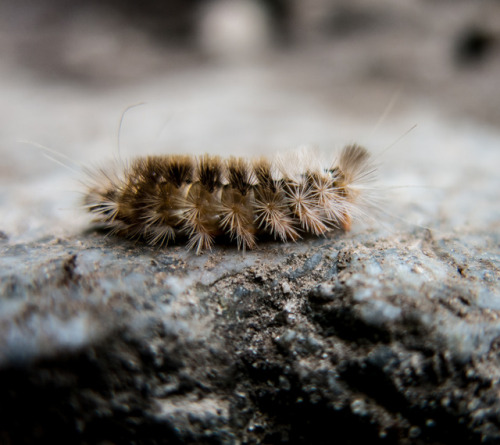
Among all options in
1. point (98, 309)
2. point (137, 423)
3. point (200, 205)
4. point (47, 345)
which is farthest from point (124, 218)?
point (137, 423)

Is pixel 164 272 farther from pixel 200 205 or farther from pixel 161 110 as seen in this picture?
pixel 161 110

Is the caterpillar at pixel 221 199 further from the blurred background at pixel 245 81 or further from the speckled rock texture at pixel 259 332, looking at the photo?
the blurred background at pixel 245 81

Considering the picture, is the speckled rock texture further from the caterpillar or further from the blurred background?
the blurred background

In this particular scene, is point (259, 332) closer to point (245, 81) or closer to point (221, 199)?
point (221, 199)

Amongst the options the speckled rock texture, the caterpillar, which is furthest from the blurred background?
the caterpillar

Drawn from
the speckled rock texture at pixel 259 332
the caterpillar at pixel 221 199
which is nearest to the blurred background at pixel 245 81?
the speckled rock texture at pixel 259 332

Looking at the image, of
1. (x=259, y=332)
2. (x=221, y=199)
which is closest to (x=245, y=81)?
(x=221, y=199)
